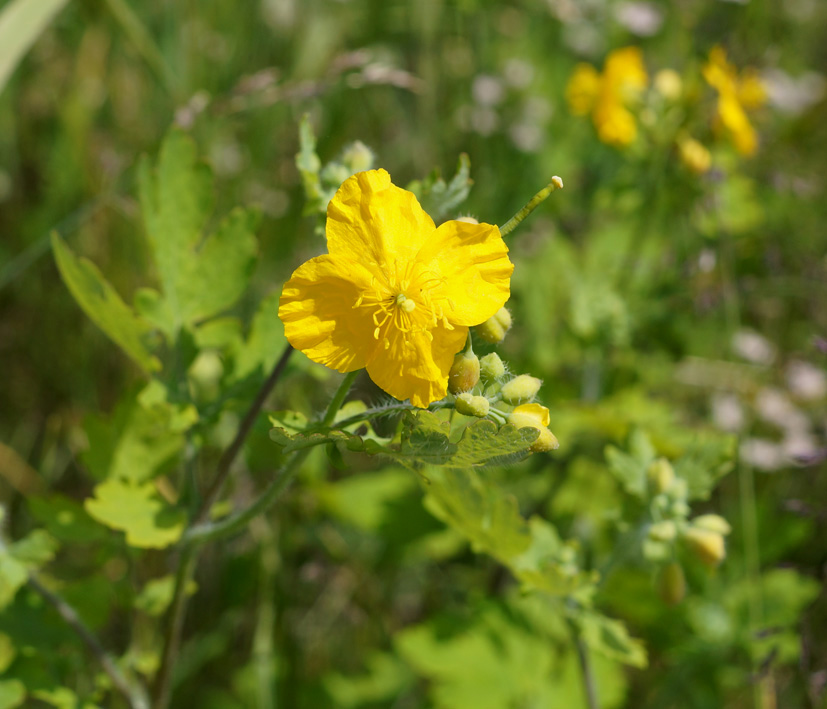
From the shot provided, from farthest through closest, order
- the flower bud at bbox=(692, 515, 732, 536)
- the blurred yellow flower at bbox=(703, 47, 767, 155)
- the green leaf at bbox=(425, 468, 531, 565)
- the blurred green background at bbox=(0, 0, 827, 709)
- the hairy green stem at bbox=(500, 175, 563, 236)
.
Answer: the blurred yellow flower at bbox=(703, 47, 767, 155), the blurred green background at bbox=(0, 0, 827, 709), the flower bud at bbox=(692, 515, 732, 536), the green leaf at bbox=(425, 468, 531, 565), the hairy green stem at bbox=(500, 175, 563, 236)

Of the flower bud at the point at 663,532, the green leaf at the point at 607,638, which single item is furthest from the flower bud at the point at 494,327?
the green leaf at the point at 607,638

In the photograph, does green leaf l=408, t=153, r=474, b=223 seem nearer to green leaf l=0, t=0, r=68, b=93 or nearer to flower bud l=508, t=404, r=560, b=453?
flower bud l=508, t=404, r=560, b=453

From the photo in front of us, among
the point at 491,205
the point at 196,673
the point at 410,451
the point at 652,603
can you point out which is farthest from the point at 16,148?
the point at 652,603

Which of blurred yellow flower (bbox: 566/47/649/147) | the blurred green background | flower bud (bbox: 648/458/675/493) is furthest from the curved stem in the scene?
blurred yellow flower (bbox: 566/47/649/147)

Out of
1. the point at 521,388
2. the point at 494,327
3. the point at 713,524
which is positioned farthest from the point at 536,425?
the point at 713,524

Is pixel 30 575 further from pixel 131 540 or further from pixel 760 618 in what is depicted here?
pixel 760 618

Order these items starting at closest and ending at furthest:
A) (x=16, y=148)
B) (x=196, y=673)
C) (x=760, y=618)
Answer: (x=760, y=618) → (x=196, y=673) → (x=16, y=148)

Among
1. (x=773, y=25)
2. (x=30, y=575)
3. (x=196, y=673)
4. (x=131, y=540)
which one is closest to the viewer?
(x=131, y=540)
